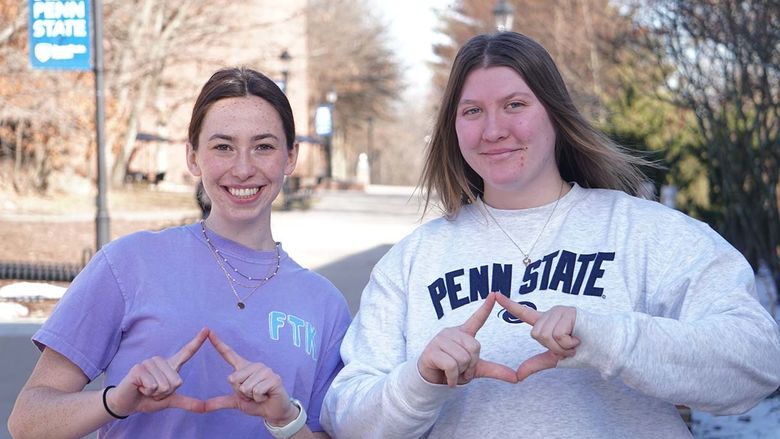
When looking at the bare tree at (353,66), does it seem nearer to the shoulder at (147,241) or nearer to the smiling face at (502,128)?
the shoulder at (147,241)

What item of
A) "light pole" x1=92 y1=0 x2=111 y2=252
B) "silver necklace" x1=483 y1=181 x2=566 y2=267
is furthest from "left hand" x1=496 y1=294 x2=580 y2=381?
"light pole" x1=92 y1=0 x2=111 y2=252

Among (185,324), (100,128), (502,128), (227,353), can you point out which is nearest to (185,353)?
(227,353)

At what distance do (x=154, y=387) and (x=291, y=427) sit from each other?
35 cm

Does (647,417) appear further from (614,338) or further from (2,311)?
(2,311)

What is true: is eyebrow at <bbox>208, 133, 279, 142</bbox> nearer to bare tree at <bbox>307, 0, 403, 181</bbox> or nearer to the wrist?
the wrist

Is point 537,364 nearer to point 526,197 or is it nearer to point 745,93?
point 526,197

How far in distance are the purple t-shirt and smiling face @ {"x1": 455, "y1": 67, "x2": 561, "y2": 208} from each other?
0.61 meters

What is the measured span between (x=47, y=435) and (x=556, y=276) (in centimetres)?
124

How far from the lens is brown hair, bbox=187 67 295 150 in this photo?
2941mm

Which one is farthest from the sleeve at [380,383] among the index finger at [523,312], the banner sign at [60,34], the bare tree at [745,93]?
the banner sign at [60,34]

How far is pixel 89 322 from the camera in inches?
107

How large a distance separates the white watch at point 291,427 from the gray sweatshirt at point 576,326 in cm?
12

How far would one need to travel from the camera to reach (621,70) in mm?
17734

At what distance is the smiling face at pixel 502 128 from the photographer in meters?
2.74
